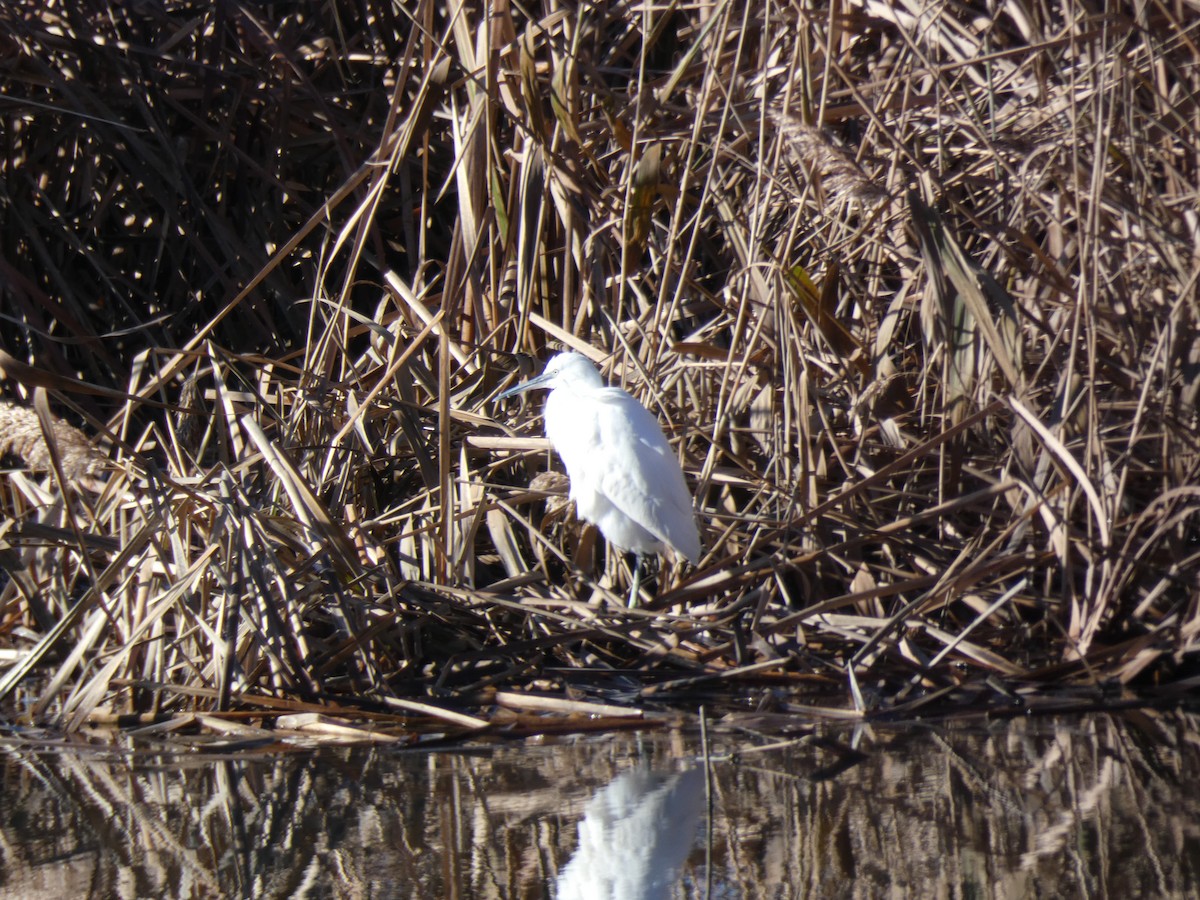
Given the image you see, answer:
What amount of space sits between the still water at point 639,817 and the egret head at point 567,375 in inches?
45.5

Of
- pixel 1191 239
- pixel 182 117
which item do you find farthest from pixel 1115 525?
pixel 182 117

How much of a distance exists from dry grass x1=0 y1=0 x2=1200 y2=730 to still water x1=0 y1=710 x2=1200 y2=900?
0.90ft

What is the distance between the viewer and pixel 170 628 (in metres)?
3.26

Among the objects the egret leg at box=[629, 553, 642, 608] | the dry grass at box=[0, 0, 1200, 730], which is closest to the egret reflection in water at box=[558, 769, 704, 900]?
the dry grass at box=[0, 0, 1200, 730]

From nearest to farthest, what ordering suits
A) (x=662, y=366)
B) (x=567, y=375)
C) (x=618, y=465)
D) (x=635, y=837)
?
(x=635, y=837) < (x=618, y=465) < (x=567, y=375) < (x=662, y=366)

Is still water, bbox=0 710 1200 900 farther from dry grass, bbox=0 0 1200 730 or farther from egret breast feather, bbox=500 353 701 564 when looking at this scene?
egret breast feather, bbox=500 353 701 564

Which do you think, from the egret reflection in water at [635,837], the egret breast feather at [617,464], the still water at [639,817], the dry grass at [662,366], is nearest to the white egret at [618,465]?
the egret breast feather at [617,464]

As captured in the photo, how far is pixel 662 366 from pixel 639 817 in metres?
1.82

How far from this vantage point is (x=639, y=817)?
225 cm

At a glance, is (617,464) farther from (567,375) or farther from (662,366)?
(662,366)

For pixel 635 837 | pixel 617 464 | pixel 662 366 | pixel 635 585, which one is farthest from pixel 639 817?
pixel 662 366

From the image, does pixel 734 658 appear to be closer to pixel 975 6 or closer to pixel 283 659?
pixel 283 659

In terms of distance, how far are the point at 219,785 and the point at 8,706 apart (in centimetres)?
96

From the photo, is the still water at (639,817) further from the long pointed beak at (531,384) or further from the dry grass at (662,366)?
the long pointed beak at (531,384)
